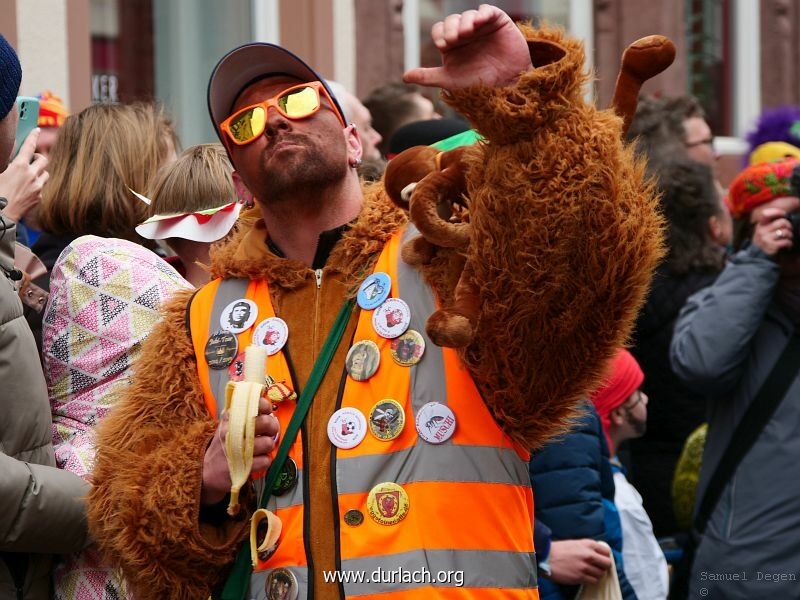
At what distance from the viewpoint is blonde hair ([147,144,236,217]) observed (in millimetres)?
3783

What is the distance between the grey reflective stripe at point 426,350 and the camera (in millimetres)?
2615

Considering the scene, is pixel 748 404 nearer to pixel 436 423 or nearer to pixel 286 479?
pixel 436 423

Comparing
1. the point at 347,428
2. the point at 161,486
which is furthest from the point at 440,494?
the point at 161,486

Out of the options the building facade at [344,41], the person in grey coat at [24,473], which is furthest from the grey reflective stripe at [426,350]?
the building facade at [344,41]

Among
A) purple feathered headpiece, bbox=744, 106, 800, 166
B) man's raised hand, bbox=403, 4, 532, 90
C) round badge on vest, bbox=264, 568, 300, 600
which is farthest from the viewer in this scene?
purple feathered headpiece, bbox=744, 106, 800, 166

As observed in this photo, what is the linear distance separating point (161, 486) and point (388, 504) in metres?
0.50

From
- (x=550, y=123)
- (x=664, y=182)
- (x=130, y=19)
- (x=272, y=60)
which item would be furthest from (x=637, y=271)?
(x=130, y=19)

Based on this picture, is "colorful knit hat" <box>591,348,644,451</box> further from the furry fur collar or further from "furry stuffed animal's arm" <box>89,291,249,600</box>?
"furry stuffed animal's arm" <box>89,291,249,600</box>

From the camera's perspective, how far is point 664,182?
216 inches

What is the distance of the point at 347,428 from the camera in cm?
265

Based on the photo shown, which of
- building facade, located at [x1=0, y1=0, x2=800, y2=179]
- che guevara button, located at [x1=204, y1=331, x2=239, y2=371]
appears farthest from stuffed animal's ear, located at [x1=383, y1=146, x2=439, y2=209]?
building facade, located at [x1=0, y1=0, x2=800, y2=179]

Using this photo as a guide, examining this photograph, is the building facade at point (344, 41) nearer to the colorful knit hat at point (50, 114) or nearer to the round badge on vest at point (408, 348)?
the colorful knit hat at point (50, 114)

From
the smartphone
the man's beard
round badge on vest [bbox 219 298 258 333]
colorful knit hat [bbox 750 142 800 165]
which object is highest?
the smartphone

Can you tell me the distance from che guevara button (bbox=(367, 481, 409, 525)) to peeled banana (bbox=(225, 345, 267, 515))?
0.27 m
